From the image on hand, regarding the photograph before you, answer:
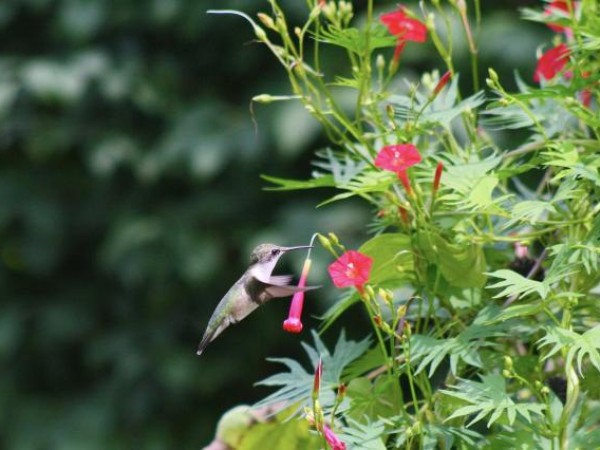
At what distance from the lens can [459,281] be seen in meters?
0.86

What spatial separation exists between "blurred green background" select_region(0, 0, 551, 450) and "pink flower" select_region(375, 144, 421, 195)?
197cm

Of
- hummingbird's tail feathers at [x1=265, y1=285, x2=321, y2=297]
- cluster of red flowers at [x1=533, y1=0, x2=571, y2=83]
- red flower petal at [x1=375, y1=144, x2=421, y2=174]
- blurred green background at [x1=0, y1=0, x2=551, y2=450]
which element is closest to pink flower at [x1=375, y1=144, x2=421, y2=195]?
red flower petal at [x1=375, y1=144, x2=421, y2=174]

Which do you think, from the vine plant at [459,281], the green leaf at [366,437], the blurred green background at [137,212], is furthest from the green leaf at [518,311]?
the blurred green background at [137,212]

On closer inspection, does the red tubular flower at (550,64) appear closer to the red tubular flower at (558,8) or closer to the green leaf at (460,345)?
the red tubular flower at (558,8)

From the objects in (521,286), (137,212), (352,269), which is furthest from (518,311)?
(137,212)

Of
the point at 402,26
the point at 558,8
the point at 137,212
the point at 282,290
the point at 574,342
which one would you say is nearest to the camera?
the point at 574,342

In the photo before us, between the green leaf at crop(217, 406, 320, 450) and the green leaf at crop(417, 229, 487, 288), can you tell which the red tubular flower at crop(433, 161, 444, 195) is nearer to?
the green leaf at crop(417, 229, 487, 288)

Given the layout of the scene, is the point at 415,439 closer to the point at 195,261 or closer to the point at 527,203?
the point at 527,203

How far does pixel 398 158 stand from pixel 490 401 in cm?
18

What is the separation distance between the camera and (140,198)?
3.19 metres

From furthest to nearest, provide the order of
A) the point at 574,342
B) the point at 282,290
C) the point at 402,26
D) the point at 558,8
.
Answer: the point at 558,8
the point at 402,26
the point at 282,290
the point at 574,342

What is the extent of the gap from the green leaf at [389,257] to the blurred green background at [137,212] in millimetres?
1875

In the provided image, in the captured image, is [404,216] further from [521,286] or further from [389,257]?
[521,286]

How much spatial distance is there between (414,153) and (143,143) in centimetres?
246
